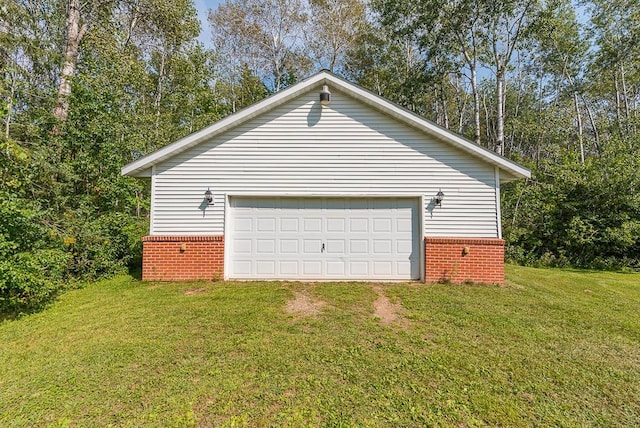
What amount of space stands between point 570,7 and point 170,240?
23449 millimetres

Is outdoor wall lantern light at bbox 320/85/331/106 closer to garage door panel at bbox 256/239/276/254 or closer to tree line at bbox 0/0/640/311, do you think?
garage door panel at bbox 256/239/276/254

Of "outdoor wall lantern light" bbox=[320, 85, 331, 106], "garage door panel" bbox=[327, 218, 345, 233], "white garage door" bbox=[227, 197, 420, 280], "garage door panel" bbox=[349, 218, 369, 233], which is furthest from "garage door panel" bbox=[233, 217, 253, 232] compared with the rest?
"outdoor wall lantern light" bbox=[320, 85, 331, 106]

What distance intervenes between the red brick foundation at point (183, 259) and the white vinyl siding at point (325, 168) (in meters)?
0.25

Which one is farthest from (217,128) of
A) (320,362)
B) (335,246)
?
(320,362)

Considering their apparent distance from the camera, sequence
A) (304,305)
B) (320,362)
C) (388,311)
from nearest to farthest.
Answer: (320,362) < (388,311) < (304,305)

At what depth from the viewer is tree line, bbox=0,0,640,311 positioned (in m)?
7.17

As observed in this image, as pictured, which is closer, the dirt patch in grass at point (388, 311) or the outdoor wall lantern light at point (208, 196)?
Result: the dirt patch in grass at point (388, 311)

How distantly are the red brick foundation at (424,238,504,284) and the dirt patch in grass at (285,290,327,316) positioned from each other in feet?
10.0

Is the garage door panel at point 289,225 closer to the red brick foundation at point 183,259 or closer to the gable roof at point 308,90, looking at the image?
the red brick foundation at point 183,259

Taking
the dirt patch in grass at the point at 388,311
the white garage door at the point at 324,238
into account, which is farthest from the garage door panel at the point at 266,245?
the dirt patch in grass at the point at 388,311

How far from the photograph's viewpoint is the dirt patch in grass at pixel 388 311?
4828mm

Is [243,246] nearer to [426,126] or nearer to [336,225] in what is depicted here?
[336,225]

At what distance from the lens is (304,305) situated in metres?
5.51

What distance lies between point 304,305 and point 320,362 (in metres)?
1.99
